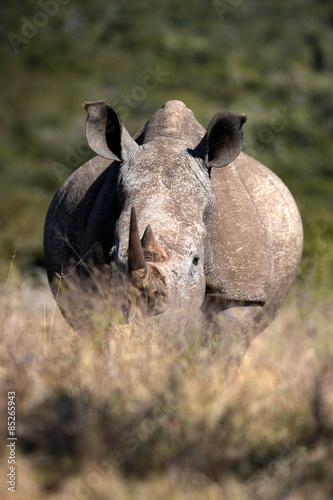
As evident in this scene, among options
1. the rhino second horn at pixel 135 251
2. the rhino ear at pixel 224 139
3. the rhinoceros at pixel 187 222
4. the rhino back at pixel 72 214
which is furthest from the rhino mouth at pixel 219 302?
the rhino second horn at pixel 135 251

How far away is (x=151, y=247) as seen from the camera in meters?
5.26

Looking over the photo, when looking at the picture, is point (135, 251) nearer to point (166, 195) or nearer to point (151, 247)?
point (151, 247)

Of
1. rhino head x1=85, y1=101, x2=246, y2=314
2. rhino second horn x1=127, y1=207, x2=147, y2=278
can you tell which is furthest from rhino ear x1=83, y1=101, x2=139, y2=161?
rhino second horn x1=127, y1=207, x2=147, y2=278

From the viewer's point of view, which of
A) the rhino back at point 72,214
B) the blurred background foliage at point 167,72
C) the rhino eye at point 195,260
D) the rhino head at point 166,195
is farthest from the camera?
the blurred background foliage at point 167,72

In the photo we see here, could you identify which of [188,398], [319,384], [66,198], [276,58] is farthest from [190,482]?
[276,58]

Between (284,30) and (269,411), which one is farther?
(284,30)

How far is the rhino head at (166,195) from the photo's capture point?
5.21m

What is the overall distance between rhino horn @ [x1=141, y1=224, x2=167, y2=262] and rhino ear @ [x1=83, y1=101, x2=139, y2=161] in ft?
4.49

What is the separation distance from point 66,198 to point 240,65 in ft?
221

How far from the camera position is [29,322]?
5.36 m

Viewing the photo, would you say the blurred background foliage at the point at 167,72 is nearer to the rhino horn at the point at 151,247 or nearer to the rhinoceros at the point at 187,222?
the rhinoceros at the point at 187,222

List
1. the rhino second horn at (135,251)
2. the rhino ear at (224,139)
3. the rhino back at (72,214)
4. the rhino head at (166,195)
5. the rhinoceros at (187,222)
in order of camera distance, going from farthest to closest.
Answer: the rhino back at (72,214) < the rhino ear at (224,139) < the rhinoceros at (187,222) < the rhino head at (166,195) < the rhino second horn at (135,251)

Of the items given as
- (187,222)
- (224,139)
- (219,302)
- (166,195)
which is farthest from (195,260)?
(224,139)

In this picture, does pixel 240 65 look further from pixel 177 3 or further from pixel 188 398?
pixel 188 398
